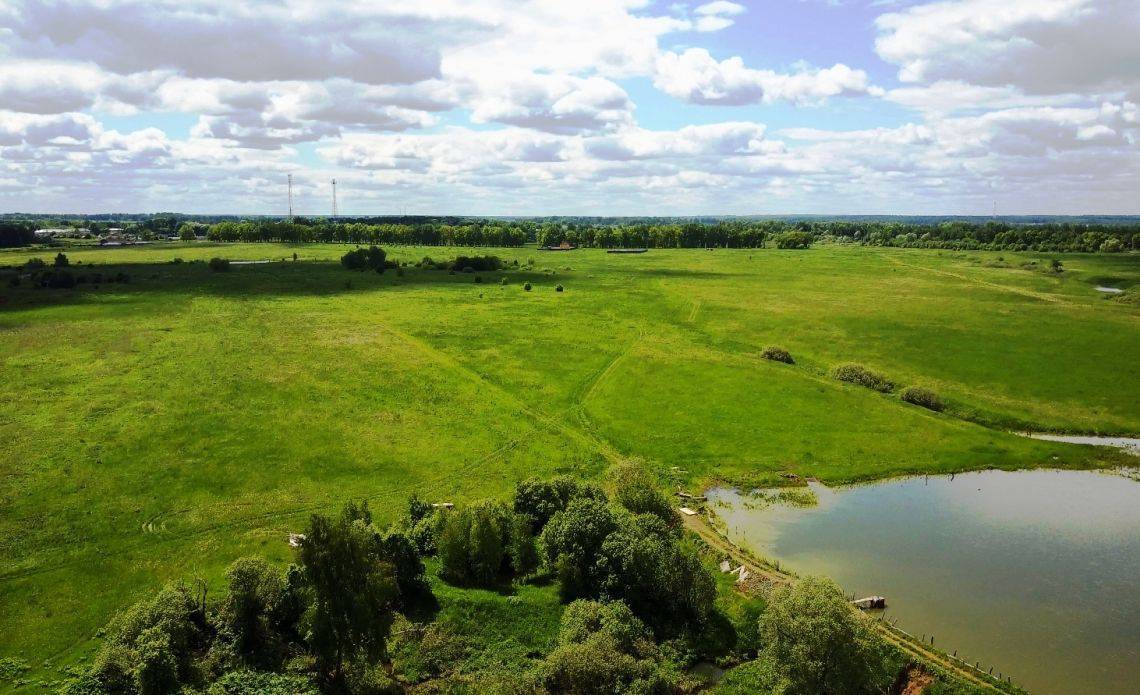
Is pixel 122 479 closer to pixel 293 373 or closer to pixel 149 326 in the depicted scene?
pixel 293 373

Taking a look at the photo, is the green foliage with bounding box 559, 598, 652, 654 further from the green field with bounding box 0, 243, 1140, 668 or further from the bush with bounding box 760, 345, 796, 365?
the bush with bounding box 760, 345, 796, 365

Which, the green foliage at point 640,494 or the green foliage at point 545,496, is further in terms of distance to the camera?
the green foliage at point 640,494

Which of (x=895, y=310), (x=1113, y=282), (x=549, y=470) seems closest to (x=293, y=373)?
(x=549, y=470)

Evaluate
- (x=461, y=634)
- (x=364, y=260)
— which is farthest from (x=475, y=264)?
(x=461, y=634)

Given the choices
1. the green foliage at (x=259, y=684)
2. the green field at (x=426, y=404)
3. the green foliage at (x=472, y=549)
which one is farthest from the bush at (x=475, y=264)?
the green foliage at (x=259, y=684)

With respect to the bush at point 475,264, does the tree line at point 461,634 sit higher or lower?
lower

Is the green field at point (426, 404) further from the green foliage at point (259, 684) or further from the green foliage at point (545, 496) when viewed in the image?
the green foliage at point (259, 684)
